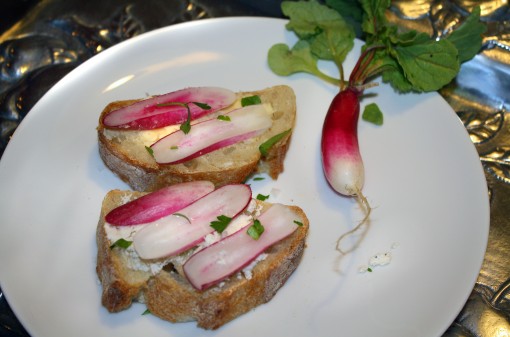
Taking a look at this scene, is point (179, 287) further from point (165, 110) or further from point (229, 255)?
point (165, 110)

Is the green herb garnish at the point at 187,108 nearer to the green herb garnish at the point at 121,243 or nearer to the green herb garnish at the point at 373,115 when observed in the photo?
the green herb garnish at the point at 121,243

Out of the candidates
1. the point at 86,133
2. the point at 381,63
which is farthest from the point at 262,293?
the point at 381,63

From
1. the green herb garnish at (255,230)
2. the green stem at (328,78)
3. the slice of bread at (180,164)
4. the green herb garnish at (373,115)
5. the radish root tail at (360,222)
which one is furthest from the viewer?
the green stem at (328,78)

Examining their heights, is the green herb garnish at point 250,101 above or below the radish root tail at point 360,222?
above

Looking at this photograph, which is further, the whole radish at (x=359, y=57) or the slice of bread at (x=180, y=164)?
the whole radish at (x=359, y=57)

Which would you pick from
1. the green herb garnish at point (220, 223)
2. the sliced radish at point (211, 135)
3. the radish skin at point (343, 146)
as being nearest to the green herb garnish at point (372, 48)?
the radish skin at point (343, 146)

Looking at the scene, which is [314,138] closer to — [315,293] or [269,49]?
[269,49]

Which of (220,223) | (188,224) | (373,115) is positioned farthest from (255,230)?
(373,115)
